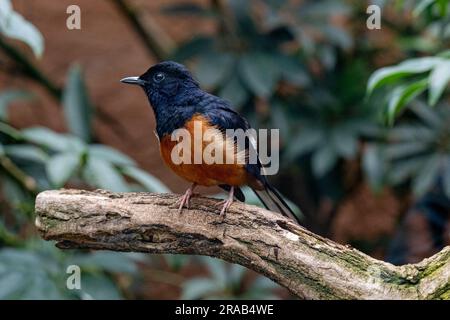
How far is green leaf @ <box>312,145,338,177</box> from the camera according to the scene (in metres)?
3.28

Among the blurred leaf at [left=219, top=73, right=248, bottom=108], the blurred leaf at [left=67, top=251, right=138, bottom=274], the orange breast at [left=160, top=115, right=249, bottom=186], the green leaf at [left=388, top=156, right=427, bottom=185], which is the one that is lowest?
the orange breast at [left=160, top=115, right=249, bottom=186]

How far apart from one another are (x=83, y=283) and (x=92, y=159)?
530 millimetres

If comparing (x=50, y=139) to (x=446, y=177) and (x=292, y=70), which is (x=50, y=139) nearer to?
(x=292, y=70)

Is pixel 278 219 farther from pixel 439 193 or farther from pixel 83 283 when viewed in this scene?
pixel 439 193

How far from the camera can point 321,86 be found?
141 inches

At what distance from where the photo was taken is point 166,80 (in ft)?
5.81

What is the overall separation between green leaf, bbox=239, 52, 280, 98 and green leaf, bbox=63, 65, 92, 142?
2.27ft

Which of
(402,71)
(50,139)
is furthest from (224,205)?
(50,139)

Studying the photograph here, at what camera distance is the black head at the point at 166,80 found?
1.77 meters

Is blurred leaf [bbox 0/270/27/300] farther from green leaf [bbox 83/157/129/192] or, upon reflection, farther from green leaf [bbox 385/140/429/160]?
green leaf [bbox 385/140/429/160]

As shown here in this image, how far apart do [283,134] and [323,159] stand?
22 centimetres

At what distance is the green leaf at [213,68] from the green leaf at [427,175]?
97 cm

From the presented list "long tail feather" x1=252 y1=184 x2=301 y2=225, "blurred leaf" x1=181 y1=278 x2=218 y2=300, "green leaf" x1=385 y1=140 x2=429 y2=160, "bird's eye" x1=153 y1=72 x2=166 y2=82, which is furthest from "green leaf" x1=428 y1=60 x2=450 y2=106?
"blurred leaf" x1=181 y1=278 x2=218 y2=300

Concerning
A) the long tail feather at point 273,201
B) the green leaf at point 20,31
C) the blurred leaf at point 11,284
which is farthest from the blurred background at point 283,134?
the green leaf at point 20,31
